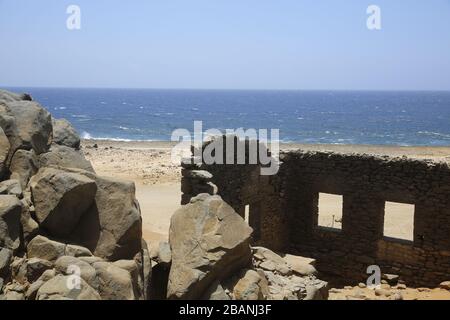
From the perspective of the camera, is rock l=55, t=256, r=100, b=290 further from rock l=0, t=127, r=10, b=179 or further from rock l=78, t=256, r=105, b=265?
rock l=0, t=127, r=10, b=179

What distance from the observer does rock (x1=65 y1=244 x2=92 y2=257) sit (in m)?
7.40

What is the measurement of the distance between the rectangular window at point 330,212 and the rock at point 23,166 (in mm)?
12019

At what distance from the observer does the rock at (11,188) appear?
26.3ft

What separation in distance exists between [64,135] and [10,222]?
3.28 metres

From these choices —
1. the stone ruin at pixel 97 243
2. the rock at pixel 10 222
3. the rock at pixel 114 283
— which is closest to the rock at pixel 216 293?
the stone ruin at pixel 97 243

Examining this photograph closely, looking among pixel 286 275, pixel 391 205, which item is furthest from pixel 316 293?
pixel 391 205

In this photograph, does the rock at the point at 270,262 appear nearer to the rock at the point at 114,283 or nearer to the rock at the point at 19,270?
the rock at the point at 114,283

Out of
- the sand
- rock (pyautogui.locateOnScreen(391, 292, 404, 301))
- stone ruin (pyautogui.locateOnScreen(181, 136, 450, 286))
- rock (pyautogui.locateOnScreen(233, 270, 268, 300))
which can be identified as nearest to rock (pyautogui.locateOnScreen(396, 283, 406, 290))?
the sand

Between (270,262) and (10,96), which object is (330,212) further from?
(10,96)

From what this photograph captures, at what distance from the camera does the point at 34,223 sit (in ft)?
25.4

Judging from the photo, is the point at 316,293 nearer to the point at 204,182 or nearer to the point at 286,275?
the point at 286,275

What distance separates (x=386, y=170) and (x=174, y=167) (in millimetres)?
20231
